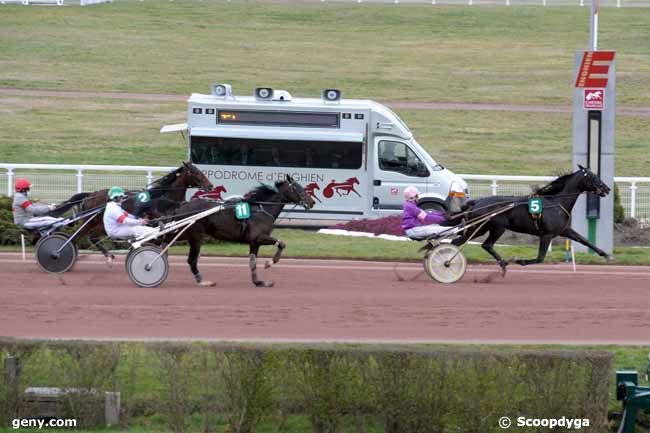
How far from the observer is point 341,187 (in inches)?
866

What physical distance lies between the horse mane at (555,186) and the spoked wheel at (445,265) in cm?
146

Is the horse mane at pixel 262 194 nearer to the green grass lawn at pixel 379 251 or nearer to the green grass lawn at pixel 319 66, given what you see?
the green grass lawn at pixel 379 251

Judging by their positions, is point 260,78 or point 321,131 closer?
point 321,131

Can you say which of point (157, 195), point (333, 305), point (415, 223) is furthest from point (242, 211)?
point (415, 223)

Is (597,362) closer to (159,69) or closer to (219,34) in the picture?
(159,69)

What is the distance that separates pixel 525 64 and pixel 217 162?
23666 millimetres

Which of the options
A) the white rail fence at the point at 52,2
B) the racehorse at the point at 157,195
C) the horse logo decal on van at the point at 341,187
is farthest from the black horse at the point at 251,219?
the white rail fence at the point at 52,2

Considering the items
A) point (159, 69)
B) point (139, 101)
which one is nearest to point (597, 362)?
point (139, 101)

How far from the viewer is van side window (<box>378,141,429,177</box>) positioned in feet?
72.4

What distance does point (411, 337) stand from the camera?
12.8 metres

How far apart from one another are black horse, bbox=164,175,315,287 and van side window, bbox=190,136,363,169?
633 centimetres

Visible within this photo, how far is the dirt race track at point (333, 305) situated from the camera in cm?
1305

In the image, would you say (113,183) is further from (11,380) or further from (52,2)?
(52,2)

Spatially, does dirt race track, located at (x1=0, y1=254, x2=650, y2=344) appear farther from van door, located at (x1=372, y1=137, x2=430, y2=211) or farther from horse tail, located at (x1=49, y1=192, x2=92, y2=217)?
van door, located at (x1=372, y1=137, x2=430, y2=211)
